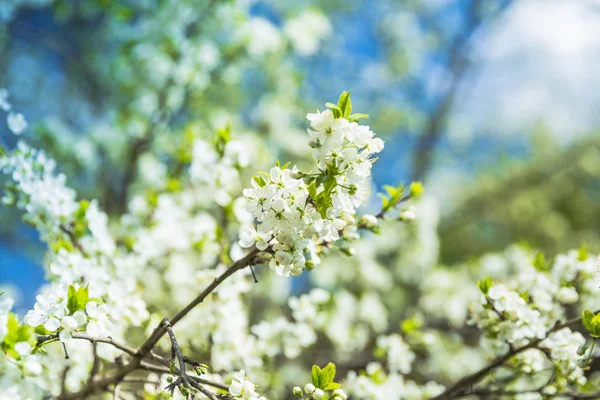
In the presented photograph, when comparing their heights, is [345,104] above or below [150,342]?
above

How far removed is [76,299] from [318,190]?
0.65 meters

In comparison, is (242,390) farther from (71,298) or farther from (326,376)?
(71,298)

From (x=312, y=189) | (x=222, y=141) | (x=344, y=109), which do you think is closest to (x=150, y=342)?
(x=312, y=189)

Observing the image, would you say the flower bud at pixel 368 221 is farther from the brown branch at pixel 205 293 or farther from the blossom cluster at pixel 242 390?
the blossom cluster at pixel 242 390

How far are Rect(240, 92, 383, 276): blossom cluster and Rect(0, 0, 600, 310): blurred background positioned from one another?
2.38 m

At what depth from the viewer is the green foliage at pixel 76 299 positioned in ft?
3.60

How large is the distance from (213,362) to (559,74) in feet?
24.6

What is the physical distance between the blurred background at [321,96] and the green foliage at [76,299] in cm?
218

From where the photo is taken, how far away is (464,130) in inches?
311

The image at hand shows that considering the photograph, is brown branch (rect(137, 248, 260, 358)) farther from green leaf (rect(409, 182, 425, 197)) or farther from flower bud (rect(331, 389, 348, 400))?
green leaf (rect(409, 182, 425, 197))

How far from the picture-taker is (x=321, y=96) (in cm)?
686

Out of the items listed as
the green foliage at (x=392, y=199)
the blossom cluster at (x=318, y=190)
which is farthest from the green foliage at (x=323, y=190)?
the green foliage at (x=392, y=199)

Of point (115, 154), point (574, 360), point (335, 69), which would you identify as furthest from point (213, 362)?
point (335, 69)

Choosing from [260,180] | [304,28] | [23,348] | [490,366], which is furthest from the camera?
[304,28]
